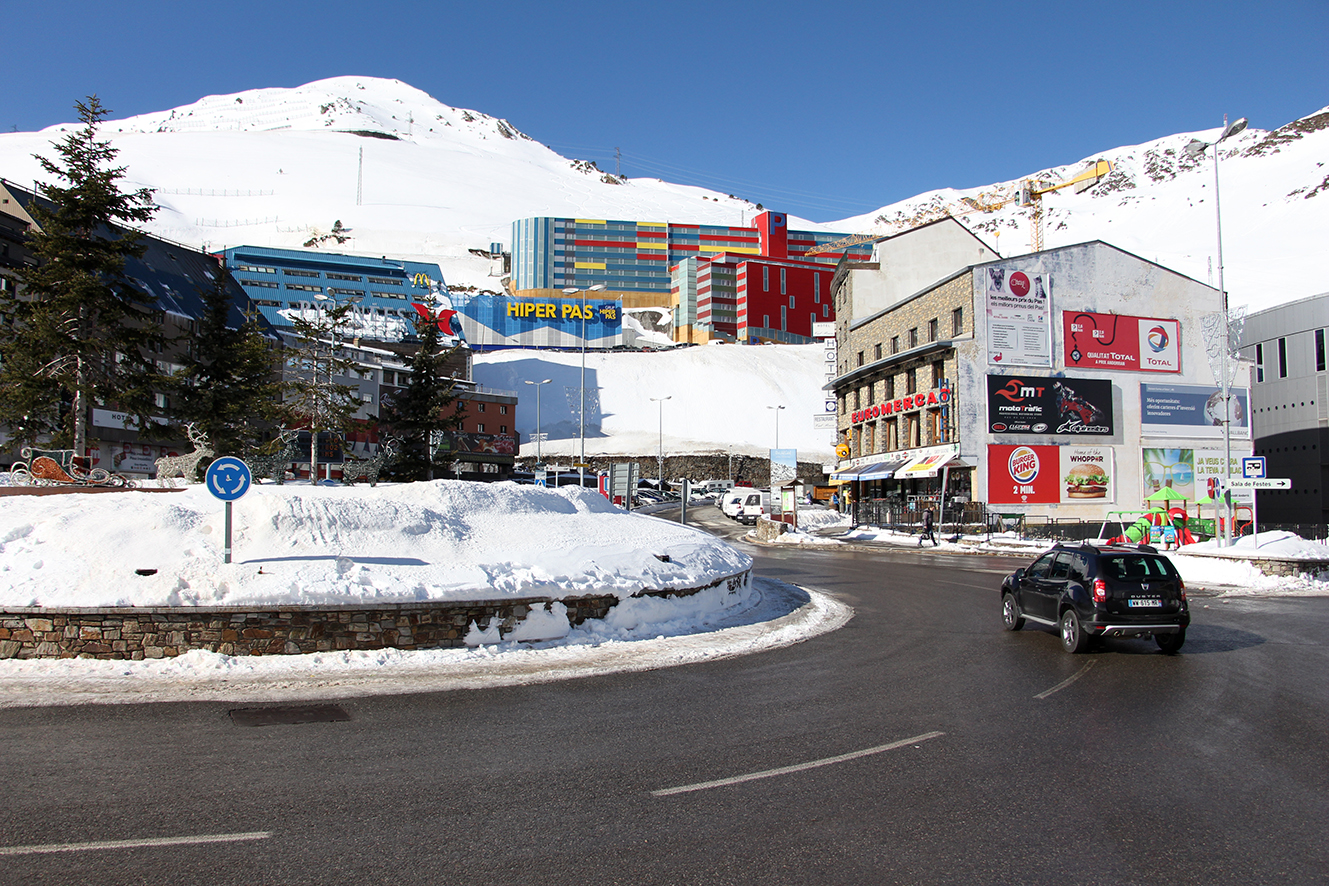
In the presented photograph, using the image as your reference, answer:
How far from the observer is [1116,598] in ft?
37.8

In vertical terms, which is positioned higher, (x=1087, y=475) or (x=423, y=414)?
(x=423, y=414)

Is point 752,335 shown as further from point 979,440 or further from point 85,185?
point 85,185

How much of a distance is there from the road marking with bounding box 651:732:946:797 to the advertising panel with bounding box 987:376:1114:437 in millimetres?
40001

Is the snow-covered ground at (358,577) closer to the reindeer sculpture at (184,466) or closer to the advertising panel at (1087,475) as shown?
the reindeer sculpture at (184,466)

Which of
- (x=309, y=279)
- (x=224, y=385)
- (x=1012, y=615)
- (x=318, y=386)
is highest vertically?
(x=309, y=279)

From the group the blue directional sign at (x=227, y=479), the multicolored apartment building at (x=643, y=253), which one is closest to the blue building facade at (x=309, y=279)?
the multicolored apartment building at (x=643, y=253)

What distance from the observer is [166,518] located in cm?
1214

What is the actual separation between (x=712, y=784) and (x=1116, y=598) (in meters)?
7.97

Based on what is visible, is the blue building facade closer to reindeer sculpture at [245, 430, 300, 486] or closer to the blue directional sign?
reindeer sculpture at [245, 430, 300, 486]

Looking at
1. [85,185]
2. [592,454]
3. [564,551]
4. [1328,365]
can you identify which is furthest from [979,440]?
[592,454]

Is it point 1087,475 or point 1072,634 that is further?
point 1087,475

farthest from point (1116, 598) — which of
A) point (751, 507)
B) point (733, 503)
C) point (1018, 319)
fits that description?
point (733, 503)

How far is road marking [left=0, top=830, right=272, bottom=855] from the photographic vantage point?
480cm

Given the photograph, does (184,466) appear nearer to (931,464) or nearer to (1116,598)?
(1116,598)
